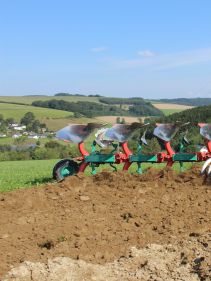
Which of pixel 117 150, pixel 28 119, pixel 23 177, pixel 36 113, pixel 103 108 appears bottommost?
pixel 28 119

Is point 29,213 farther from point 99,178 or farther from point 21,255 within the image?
point 99,178

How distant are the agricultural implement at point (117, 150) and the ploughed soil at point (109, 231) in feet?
8.11

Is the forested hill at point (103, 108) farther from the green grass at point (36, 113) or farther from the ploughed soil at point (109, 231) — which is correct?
the ploughed soil at point (109, 231)

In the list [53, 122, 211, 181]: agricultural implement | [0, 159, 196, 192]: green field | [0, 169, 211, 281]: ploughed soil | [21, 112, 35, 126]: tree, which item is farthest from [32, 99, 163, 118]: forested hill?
[0, 169, 211, 281]: ploughed soil

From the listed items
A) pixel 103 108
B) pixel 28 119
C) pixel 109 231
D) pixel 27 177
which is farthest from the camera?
pixel 103 108

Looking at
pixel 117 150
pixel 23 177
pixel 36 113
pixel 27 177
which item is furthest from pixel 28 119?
pixel 117 150

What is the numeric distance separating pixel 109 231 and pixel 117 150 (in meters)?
5.42

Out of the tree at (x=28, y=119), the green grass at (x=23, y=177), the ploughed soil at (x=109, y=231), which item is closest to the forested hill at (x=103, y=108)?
the tree at (x=28, y=119)

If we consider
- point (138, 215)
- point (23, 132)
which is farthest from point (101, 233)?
point (23, 132)

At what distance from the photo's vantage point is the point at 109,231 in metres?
5.99

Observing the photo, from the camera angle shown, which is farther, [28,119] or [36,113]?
[36,113]

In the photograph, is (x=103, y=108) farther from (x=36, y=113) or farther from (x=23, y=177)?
(x=23, y=177)

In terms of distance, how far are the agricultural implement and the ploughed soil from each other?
2.47 m

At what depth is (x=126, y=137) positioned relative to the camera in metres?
11.2
